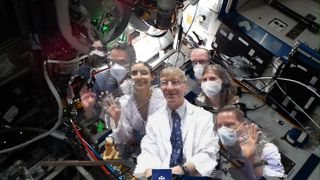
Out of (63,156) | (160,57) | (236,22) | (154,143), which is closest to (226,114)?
(154,143)

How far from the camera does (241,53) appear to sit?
3.17 meters

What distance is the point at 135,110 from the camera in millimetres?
2564

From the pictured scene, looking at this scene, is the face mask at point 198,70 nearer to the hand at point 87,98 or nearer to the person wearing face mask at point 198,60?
the person wearing face mask at point 198,60

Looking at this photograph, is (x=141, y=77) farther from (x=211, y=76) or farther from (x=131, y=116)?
(x=211, y=76)

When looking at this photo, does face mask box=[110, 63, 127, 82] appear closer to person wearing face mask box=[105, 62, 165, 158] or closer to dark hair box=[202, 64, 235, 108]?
person wearing face mask box=[105, 62, 165, 158]

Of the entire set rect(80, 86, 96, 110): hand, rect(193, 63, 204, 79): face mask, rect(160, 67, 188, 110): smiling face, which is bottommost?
rect(80, 86, 96, 110): hand

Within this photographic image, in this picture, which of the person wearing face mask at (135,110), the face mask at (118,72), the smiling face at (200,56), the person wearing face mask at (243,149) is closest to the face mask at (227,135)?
the person wearing face mask at (243,149)

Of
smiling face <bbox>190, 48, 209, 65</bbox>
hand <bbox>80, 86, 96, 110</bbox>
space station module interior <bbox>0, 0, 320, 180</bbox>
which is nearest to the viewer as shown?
space station module interior <bbox>0, 0, 320, 180</bbox>

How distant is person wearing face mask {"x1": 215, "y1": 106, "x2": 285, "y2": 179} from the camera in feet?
8.08

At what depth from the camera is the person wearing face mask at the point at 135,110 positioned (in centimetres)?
255

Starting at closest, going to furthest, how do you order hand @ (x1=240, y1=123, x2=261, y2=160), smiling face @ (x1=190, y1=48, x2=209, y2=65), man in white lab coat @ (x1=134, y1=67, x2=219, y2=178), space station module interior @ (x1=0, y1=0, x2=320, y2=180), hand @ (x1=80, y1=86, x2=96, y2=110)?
man in white lab coat @ (x1=134, y1=67, x2=219, y2=178)
space station module interior @ (x1=0, y1=0, x2=320, y2=180)
hand @ (x1=240, y1=123, x2=261, y2=160)
hand @ (x1=80, y1=86, x2=96, y2=110)
smiling face @ (x1=190, y1=48, x2=209, y2=65)

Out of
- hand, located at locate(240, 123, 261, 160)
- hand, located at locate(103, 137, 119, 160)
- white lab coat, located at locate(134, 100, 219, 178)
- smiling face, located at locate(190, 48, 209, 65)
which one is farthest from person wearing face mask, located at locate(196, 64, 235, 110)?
hand, located at locate(103, 137, 119, 160)

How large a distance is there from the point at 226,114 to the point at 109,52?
916mm

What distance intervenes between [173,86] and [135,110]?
0.31m
